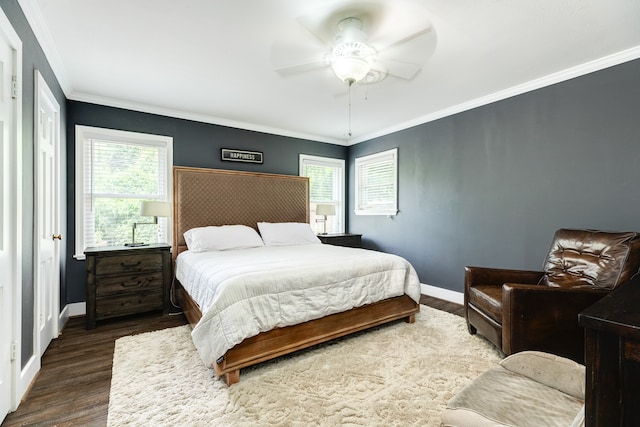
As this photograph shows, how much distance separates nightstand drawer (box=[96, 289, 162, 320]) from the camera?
3074 mm

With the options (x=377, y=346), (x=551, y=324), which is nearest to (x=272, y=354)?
(x=377, y=346)

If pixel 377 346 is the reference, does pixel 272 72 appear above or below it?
above

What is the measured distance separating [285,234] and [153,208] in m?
1.68

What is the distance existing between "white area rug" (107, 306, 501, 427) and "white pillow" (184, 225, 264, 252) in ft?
3.59

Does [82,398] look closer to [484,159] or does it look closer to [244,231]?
[244,231]

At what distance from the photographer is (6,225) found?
1676mm

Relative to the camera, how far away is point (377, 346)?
2.54m

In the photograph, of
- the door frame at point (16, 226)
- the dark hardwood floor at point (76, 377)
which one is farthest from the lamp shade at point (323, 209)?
the door frame at point (16, 226)

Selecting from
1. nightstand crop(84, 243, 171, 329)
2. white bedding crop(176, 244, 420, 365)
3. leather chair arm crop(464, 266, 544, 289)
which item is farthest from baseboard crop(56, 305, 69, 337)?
leather chair arm crop(464, 266, 544, 289)

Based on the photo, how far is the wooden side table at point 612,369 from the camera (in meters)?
0.66

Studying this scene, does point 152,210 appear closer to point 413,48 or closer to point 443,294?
point 413,48

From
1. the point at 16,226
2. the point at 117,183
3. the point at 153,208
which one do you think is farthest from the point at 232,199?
the point at 16,226

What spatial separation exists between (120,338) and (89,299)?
0.62 m

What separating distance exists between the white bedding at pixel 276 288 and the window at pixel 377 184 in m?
1.95
